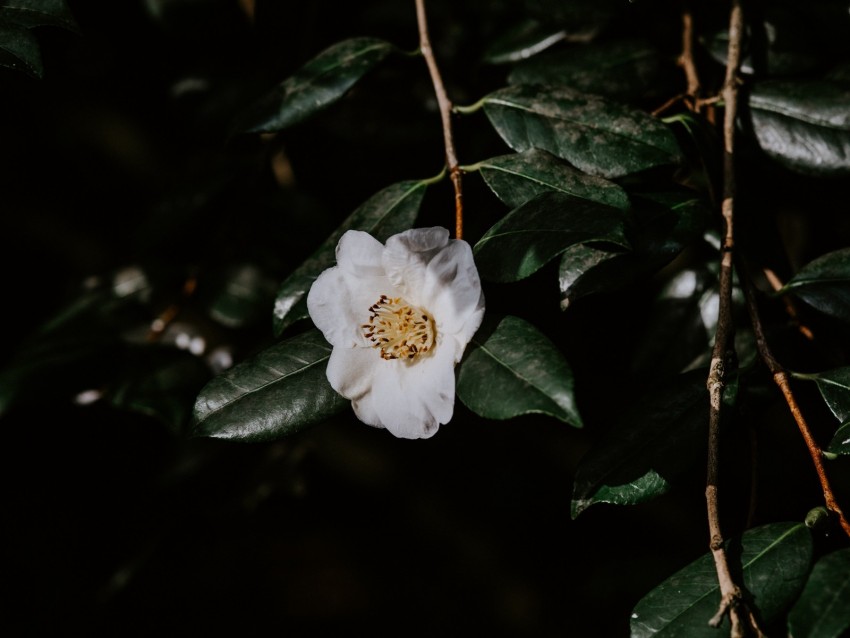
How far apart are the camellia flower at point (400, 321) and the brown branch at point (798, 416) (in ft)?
0.98

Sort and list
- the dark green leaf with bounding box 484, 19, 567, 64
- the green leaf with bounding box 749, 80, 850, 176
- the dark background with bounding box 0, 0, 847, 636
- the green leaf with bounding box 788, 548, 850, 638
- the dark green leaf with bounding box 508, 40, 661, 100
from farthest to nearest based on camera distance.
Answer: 1. the dark background with bounding box 0, 0, 847, 636
2. the dark green leaf with bounding box 484, 19, 567, 64
3. the dark green leaf with bounding box 508, 40, 661, 100
4. the green leaf with bounding box 749, 80, 850, 176
5. the green leaf with bounding box 788, 548, 850, 638

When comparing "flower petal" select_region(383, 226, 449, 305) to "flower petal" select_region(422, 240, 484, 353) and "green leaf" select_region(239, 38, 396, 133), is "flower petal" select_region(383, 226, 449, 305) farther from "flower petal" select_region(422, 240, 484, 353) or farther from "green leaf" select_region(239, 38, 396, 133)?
"green leaf" select_region(239, 38, 396, 133)

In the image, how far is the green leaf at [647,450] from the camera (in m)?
0.69

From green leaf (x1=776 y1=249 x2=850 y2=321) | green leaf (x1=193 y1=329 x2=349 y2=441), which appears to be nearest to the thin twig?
green leaf (x1=776 y1=249 x2=850 y2=321)

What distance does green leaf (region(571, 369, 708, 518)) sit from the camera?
2.27ft

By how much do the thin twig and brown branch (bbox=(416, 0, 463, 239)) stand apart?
0.87 ft

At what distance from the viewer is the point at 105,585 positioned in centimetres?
166

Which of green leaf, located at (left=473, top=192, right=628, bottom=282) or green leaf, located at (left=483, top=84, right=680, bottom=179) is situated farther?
green leaf, located at (left=483, top=84, right=680, bottom=179)

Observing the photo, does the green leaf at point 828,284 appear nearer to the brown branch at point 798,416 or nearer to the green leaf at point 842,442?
the brown branch at point 798,416

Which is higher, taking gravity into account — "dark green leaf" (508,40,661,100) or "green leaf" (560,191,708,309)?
"dark green leaf" (508,40,661,100)

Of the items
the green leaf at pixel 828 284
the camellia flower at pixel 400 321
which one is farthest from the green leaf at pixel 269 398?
the green leaf at pixel 828 284

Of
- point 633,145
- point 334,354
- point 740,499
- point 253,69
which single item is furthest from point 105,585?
point 633,145

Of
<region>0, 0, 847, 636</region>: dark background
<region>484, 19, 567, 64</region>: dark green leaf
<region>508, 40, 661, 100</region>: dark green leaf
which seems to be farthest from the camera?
<region>0, 0, 847, 636</region>: dark background

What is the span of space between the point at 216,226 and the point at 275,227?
16cm
